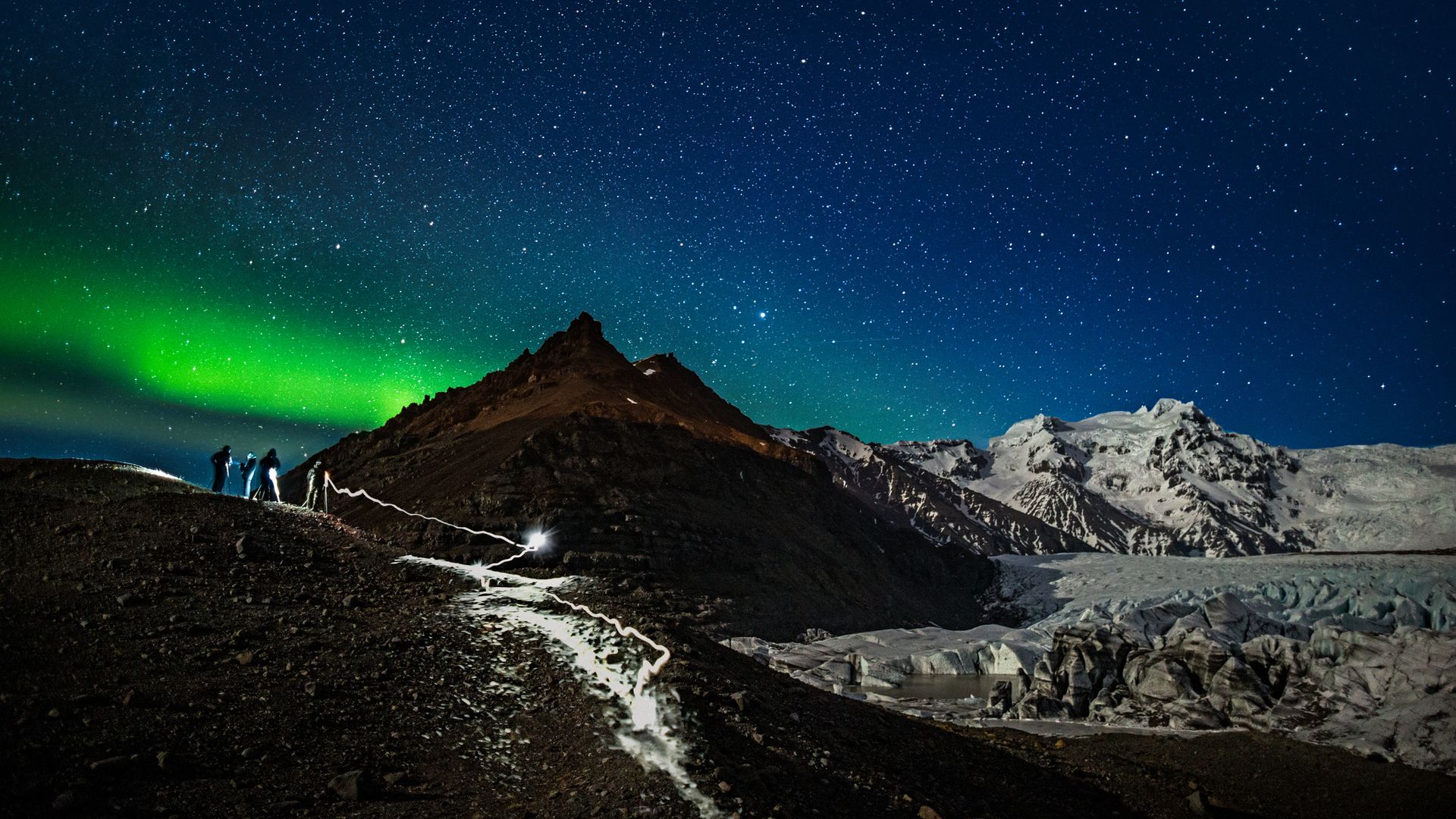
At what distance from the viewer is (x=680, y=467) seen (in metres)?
58.5

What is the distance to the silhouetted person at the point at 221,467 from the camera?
28188 mm

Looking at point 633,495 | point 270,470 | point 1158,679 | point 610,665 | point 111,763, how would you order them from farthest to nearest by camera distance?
point 633,495, point 270,470, point 1158,679, point 610,665, point 111,763

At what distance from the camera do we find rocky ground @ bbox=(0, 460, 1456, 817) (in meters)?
8.02

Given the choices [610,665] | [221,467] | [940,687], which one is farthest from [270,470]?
[940,687]

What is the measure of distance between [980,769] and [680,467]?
154 ft

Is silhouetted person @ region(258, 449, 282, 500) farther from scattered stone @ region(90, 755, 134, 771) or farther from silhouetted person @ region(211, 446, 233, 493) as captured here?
scattered stone @ region(90, 755, 134, 771)

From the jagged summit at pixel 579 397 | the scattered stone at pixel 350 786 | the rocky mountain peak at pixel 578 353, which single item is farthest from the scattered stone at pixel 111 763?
the rocky mountain peak at pixel 578 353

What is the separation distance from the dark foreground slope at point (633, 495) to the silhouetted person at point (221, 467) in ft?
27.8

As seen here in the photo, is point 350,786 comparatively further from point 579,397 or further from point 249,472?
point 579,397

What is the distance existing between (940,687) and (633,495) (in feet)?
79.2

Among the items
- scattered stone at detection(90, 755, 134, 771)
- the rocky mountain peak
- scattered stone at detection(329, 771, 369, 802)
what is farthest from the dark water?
the rocky mountain peak

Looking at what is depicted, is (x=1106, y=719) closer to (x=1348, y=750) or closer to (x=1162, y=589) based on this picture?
(x=1348, y=750)

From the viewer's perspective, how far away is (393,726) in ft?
31.7

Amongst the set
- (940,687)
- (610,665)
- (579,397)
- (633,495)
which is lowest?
(940,687)
